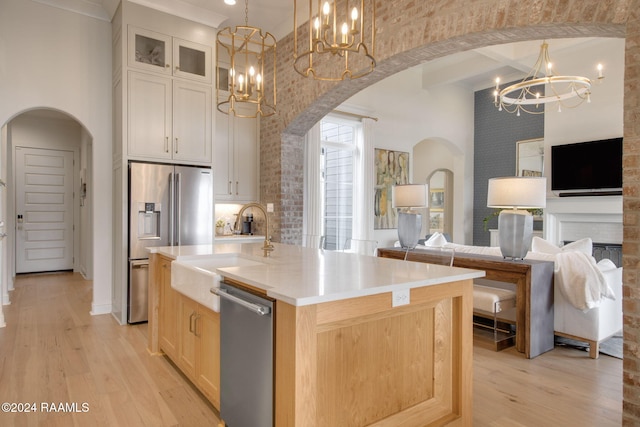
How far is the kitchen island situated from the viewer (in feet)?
5.14

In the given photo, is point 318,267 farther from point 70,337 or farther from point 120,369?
point 70,337

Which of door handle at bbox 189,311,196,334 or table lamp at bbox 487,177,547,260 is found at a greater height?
table lamp at bbox 487,177,547,260

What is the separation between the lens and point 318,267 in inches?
89.6

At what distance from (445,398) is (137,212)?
11.7 ft

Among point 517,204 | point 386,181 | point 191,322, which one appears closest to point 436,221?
point 386,181

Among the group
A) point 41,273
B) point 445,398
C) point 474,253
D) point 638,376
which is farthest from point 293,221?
point 41,273

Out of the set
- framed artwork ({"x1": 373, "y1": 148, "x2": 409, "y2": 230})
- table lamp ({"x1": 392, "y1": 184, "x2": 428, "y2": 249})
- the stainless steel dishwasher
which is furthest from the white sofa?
framed artwork ({"x1": 373, "y1": 148, "x2": 409, "y2": 230})

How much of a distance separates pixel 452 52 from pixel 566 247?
85.6 inches

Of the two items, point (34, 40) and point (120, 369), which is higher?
point (34, 40)

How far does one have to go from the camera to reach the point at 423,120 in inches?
311

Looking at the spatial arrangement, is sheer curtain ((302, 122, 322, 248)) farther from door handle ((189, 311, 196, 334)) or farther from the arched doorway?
the arched doorway

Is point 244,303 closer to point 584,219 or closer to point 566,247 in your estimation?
point 566,247

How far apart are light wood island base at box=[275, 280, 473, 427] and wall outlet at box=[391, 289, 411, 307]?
3 centimetres

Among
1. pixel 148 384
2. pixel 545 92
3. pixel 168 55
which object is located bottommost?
pixel 148 384
